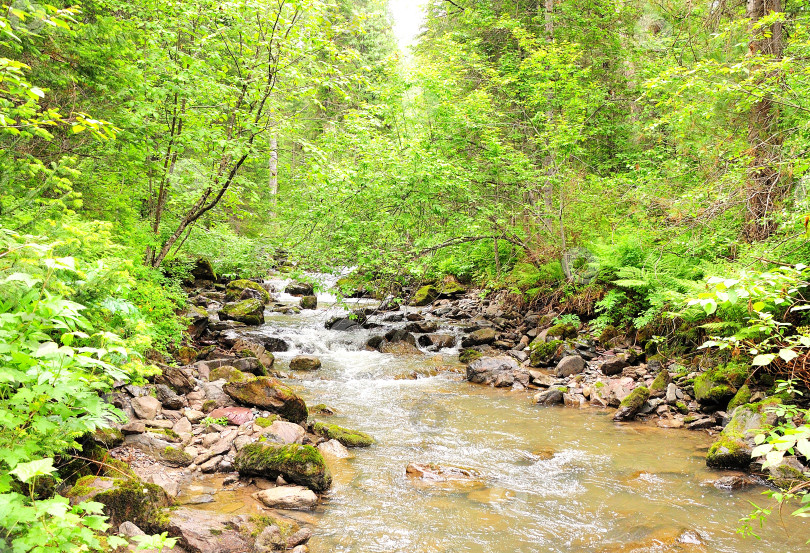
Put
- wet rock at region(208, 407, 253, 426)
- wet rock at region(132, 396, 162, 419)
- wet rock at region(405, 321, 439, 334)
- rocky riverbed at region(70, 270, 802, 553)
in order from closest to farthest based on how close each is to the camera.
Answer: rocky riverbed at region(70, 270, 802, 553) < wet rock at region(132, 396, 162, 419) < wet rock at region(208, 407, 253, 426) < wet rock at region(405, 321, 439, 334)

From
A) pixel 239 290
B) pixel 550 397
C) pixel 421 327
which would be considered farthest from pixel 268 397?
pixel 239 290

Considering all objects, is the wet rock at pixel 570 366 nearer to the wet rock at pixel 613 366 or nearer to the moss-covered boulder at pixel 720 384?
the wet rock at pixel 613 366

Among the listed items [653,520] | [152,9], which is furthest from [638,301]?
[152,9]

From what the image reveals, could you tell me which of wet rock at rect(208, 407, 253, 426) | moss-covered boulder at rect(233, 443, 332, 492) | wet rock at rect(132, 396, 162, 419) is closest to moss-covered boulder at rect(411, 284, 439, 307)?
wet rock at rect(208, 407, 253, 426)

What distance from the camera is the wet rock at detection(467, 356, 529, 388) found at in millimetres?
10445

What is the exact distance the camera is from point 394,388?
10.4 meters

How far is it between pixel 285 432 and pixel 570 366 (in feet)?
21.4

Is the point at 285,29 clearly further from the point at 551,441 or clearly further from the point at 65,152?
the point at 551,441

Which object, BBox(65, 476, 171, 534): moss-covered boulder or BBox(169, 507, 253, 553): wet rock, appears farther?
BBox(169, 507, 253, 553): wet rock

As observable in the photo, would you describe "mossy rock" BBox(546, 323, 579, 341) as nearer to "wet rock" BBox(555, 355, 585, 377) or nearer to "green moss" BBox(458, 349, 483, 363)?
"wet rock" BBox(555, 355, 585, 377)

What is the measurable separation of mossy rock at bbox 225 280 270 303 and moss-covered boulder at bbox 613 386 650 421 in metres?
13.3

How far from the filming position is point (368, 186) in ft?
34.6

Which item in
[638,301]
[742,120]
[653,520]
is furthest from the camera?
[638,301]

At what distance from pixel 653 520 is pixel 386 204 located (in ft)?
28.0
